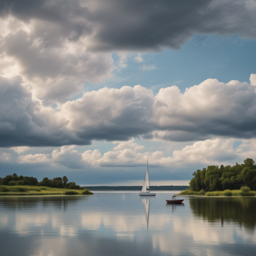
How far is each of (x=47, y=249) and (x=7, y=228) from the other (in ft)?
62.6

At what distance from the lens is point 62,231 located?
1646 inches

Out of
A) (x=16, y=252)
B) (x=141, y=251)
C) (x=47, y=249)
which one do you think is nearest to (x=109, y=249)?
(x=141, y=251)

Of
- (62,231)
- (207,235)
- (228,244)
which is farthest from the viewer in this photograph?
(62,231)

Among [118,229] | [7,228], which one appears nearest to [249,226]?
[118,229]

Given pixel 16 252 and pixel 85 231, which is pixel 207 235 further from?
pixel 16 252

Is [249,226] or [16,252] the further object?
[249,226]

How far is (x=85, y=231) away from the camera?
138ft

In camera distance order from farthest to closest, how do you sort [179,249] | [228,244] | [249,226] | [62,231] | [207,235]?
[249,226] < [62,231] < [207,235] < [228,244] < [179,249]

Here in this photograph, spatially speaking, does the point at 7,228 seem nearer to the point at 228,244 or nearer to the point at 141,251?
the point at 141,251

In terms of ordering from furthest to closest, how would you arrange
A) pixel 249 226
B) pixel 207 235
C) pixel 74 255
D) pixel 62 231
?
1. pixel 249 226
2. pixel 62 231
3. pixel 207 235
4. pixel 74 255

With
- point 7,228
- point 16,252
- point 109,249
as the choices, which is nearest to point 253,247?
point 109,249

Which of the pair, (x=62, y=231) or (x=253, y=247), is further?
(x=62, y=231)

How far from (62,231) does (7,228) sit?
9736 mm

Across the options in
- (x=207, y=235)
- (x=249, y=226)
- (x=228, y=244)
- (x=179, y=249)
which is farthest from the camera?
(x=249, y=226)
